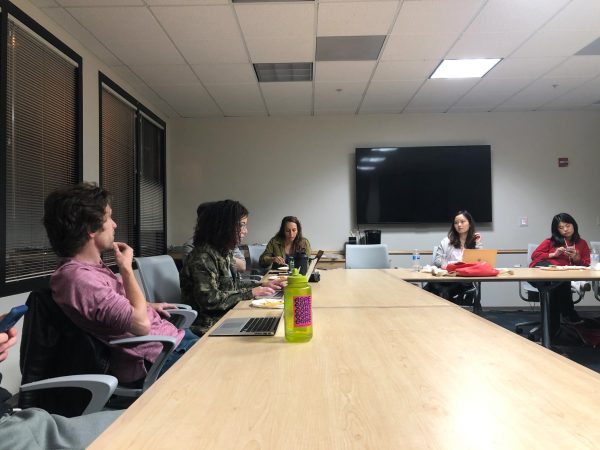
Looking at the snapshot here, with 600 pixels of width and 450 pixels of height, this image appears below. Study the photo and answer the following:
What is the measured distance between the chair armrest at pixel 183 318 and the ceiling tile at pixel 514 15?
2791 millimetres

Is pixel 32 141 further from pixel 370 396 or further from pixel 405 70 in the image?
pixel 405 70

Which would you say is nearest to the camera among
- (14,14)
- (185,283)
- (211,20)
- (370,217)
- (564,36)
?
(185,283)

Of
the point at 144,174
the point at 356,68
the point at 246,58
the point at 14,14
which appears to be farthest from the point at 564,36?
the point at 144,174

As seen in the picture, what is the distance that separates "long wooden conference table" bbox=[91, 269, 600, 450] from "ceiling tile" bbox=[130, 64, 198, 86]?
3.31m

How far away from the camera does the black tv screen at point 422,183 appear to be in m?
5.45

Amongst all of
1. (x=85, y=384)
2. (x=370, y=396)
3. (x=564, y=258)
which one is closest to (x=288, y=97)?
(x=564, y=258)

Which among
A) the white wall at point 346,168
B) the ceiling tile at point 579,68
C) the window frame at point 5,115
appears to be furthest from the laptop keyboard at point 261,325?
the white wall at point 346,168

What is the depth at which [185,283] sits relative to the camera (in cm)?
219

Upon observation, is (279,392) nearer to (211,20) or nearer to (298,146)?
(211,20)

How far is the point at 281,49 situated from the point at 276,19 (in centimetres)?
51

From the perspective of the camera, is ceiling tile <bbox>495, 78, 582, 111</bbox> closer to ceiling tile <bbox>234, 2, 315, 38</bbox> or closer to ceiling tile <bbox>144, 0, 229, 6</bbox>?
ceiling tile <bbox>234, 2, 315, 38</bbox>

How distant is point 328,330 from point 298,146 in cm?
445

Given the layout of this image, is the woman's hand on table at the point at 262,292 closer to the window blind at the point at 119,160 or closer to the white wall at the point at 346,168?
the window blind at the point at 119,160

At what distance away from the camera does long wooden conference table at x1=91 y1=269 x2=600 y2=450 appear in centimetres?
64
